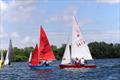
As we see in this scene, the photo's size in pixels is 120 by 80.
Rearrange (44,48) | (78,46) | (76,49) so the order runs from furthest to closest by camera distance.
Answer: (44,48), (78,46), (76,49)

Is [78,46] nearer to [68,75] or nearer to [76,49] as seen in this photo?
[76,49]

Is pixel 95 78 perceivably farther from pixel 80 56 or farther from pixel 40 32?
pixel 40 32

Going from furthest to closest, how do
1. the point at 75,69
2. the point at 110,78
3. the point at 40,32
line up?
the point at 40,32 < the point at 75,69 < the point at 110,78

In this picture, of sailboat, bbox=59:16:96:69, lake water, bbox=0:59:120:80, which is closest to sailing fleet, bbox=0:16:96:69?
sailboat, bbox=59:16:96:69

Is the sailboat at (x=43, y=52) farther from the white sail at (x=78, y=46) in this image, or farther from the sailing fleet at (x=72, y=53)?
the white sail at (x=78, y=46)

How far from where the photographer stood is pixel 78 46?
7694 cm

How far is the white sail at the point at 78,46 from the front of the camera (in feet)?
251

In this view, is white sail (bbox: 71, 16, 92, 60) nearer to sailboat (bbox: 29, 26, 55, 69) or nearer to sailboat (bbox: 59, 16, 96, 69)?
sailboat (bbox: 59, 16, 96, 69)

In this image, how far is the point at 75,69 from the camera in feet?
245

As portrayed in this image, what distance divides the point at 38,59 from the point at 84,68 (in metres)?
10.1

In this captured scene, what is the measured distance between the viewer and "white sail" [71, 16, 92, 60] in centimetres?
7656

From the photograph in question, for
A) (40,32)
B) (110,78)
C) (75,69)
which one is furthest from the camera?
(40,32)

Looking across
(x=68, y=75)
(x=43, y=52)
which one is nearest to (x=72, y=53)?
(x=43, y=52)

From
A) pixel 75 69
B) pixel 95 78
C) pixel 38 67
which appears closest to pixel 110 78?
pixel 95 78
